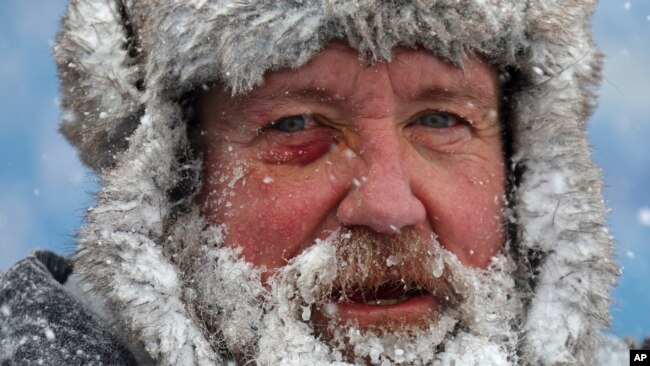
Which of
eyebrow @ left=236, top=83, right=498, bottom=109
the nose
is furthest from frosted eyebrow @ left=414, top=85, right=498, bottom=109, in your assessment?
the nose

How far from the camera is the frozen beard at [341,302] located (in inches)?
81.4

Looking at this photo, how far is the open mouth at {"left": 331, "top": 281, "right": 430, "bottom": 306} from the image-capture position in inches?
82.0

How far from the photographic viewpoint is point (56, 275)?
244 centimetres

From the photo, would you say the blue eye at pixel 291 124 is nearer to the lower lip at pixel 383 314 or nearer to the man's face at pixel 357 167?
the man's face at pixel 357 167

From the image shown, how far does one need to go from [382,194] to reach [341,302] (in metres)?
0.31

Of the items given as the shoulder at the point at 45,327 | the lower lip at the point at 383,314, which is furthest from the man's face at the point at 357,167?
the shoulder at the point at 45,327

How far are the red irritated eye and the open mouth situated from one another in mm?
406

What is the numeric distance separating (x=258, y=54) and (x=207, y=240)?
0.57 meters

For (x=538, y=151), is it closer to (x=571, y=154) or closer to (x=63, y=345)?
(x=571, y=154)

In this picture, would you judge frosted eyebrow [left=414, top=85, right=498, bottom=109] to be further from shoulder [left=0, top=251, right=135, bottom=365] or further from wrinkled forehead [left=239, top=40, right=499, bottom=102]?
shoulder [left=0, top=251, right=135, bottom=365]

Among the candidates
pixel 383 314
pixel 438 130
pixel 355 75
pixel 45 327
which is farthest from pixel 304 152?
pixel 45 327

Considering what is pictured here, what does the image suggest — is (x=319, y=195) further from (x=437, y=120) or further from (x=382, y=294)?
(x=437, y=120)

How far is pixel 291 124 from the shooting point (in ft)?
7.46

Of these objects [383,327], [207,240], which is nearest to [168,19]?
[207,240]
